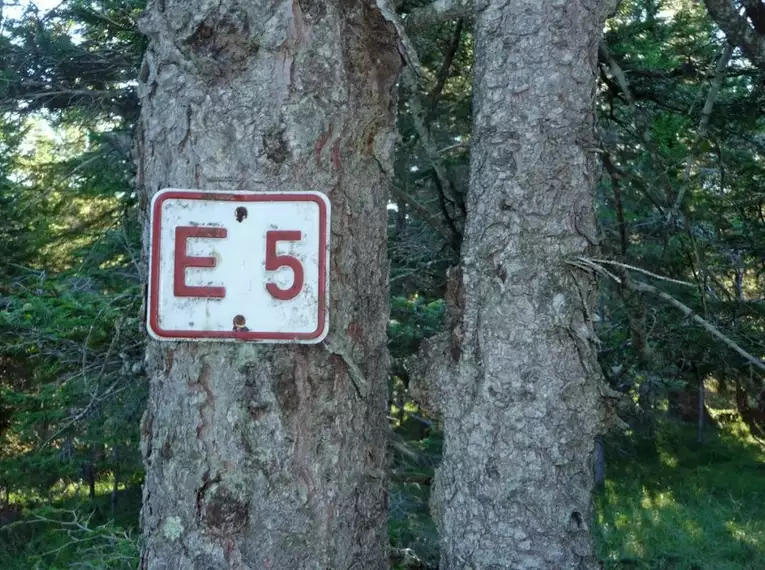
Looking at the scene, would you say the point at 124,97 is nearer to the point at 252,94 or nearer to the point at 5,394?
the point at 5,394

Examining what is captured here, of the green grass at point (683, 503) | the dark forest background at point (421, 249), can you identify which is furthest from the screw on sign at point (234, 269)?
the green grass at point (683, 503)

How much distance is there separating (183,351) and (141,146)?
1.35ft

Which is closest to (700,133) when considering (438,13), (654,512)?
(438,13)

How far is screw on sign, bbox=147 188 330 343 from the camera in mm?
1301

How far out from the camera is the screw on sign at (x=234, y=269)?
130 cm

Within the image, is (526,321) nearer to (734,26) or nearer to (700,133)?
(700,133)

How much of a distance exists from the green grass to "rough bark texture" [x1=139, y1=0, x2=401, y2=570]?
4583 mm

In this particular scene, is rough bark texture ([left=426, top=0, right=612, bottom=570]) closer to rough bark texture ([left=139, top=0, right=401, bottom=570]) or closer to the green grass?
rough bark texture ([left=139, top=0, right=401, bottom=570])

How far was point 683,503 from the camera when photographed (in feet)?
40.2

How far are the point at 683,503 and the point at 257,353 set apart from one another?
41.3 ft

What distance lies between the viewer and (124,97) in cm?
624

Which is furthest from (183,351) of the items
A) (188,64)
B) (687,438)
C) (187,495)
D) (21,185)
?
(687,438)

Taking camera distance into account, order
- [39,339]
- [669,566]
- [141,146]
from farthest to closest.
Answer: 1. [669,566]
2. [39,339]
3. [141,146]

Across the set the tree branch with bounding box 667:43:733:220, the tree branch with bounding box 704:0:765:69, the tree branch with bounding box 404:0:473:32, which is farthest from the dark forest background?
the tree branch with bounding box 404:0:473:32
